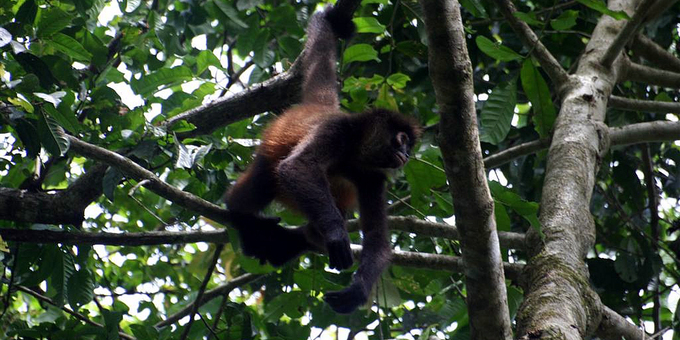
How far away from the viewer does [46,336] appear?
176 inches

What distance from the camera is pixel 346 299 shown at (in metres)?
3.96

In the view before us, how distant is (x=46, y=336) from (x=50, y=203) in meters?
0.90

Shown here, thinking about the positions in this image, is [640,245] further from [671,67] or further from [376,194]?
[376,194]

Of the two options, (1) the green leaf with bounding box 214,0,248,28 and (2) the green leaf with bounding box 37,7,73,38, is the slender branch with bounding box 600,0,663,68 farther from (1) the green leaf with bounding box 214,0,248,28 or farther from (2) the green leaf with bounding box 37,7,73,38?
(2) the green leaf with bounding box 37,7,73,38

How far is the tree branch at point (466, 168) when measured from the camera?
9.68ft

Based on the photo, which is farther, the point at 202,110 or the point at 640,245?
the point at 640,245

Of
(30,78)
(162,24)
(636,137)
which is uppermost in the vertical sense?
(636,137)

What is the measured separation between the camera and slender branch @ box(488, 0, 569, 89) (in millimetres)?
4773

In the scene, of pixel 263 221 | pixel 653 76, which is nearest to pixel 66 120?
pixel 263 221

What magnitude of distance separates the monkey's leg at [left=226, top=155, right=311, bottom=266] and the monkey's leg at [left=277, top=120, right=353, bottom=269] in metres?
0.32

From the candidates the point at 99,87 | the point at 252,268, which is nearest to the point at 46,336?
the point at 252,268

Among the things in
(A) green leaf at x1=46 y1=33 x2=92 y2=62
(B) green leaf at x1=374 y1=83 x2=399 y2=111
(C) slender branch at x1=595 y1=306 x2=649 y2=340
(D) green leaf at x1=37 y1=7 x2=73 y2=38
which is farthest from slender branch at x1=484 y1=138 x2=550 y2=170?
(D) green leaf at x1=37 y1=7 x2=73 y2=38

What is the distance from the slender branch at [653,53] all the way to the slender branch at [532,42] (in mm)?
1314

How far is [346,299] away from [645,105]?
268 centimetres
